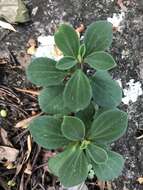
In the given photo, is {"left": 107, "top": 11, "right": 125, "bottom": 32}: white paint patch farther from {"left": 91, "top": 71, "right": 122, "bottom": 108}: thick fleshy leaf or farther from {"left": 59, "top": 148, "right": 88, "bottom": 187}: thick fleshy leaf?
{"left": 59, "top": 148, "right": 88, "bottom": 187}: thick fleshy leaf

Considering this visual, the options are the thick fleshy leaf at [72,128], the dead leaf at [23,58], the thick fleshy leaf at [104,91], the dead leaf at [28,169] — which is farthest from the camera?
the dead leaf at [23,58]

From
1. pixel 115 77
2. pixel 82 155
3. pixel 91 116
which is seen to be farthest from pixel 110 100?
pixel 115 77

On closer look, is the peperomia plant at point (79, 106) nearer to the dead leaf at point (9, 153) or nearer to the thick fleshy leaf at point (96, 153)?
the thick fleshy leaf at point (96, 153)

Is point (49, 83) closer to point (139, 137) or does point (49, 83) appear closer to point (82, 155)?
point (82, 155)

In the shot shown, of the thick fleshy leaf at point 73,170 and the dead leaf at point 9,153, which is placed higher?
the thick fleshy leaf at point 73,170

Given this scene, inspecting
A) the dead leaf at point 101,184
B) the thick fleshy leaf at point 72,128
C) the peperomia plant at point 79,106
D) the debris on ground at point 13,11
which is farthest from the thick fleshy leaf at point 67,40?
the dead leaf at point 101,184

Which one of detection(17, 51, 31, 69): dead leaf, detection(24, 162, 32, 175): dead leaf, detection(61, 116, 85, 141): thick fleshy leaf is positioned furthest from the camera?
detection(17, 51, 31, 69): dead leaf

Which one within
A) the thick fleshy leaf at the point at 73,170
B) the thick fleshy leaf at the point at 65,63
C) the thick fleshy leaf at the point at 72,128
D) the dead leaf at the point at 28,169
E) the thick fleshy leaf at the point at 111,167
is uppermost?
the thick fleshy leaf at the point at 65,63

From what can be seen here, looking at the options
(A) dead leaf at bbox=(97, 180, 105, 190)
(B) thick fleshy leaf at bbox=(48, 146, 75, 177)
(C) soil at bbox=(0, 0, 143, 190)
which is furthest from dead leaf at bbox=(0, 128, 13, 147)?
(A) dead leaf at bbox=(97, 180, 105, 190)
